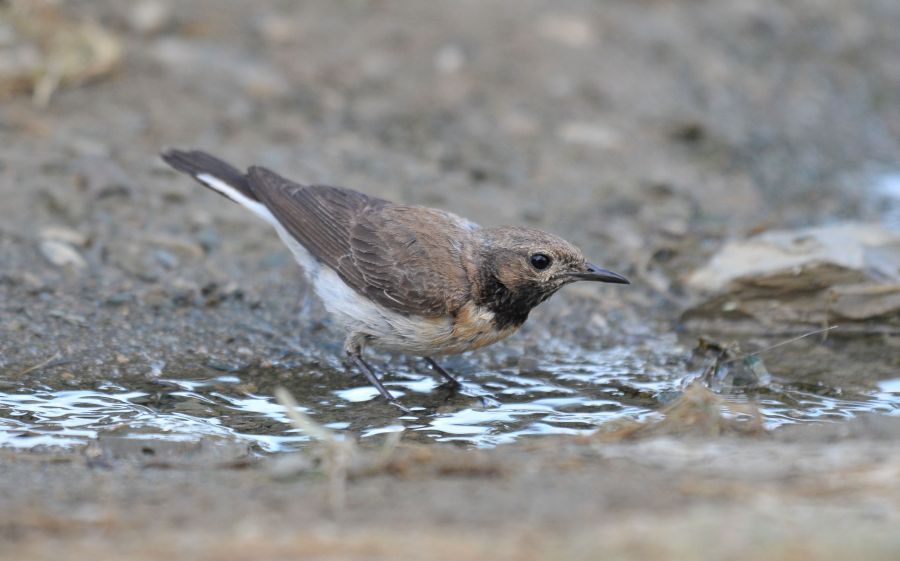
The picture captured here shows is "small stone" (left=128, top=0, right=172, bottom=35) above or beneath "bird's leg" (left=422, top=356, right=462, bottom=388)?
above

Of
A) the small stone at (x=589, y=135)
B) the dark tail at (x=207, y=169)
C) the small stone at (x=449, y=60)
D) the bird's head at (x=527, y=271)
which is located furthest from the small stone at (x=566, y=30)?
the bird's head at (x=527, y=271)

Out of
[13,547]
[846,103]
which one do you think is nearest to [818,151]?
[846,103]

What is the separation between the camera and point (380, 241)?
6.66 meters

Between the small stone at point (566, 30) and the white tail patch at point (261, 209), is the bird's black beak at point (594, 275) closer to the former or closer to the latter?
the white tail patch at point (261, 209)

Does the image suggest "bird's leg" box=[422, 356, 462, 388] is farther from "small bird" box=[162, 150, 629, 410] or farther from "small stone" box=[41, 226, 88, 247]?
"small stone" box=[41, 226, 88, 247]

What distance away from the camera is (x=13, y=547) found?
138 inches

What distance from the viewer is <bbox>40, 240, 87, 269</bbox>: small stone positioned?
7.23 metres

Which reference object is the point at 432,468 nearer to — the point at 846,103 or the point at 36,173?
the point at 36,173

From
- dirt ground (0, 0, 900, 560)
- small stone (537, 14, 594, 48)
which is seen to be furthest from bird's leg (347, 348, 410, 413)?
small stone (537, 14, 594, 48)

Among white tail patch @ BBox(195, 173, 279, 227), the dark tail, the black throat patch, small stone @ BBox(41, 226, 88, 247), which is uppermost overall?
the dark tail

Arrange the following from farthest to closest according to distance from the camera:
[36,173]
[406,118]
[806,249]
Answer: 1. [406,118]
2. [36,173]
3. [806,249]

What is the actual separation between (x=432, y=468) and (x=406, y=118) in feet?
18.5

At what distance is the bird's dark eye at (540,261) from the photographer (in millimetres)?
6398

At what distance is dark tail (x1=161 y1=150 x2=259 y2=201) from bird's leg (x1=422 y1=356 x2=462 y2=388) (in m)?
1.47
